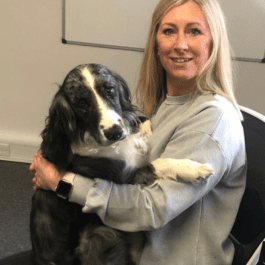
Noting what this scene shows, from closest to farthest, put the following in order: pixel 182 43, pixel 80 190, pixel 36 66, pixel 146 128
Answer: pixel 80 190 → pixel 182 43 → pixel 146 128 → pixel 36 66

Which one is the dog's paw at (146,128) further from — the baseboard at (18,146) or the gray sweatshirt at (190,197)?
the baseboard at (18,146)

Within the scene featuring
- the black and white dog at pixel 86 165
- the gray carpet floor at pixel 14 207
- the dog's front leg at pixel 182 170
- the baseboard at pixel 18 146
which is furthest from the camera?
the baseboard at pixel 18 146

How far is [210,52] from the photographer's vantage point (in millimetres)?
1477

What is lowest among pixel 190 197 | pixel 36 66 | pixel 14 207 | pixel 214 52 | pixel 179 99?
pixel 14 207

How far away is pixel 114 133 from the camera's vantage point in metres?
1.34

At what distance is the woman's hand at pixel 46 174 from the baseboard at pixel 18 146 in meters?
2.23

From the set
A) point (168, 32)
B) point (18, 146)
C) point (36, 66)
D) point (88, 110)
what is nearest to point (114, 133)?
point (88, 110)

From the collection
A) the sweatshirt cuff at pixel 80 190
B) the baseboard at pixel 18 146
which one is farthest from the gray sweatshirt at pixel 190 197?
the baseboard at pixel 18 146

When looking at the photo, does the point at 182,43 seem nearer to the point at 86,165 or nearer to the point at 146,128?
the point at 146,128

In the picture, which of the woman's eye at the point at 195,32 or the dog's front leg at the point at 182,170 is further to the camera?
the woman's eye at the point at 195,32

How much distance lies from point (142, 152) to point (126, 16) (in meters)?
1.94

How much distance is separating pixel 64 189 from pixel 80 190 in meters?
0.07

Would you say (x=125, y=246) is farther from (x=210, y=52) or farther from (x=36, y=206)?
(x=210, y=52)

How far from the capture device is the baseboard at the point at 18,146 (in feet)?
12.0
